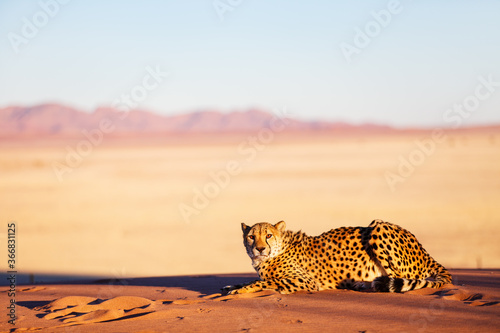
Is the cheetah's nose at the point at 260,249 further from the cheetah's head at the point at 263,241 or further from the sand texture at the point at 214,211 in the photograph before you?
the sand texture at the point at 214,211

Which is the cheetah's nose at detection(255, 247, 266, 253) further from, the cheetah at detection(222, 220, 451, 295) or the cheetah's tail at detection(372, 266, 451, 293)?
the cheetah's tail at detection(372, 266, 451, 293)

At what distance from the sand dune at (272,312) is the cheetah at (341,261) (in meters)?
0.16

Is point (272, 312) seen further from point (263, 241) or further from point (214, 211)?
point (214, 211)

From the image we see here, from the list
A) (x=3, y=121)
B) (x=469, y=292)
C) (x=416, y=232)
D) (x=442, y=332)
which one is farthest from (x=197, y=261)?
(x=3, y=121)

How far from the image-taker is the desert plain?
20.6 ft

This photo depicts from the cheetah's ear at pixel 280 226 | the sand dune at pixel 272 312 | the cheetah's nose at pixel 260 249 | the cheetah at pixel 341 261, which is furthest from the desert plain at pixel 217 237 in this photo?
the cheetah's ear at pixel 280 226

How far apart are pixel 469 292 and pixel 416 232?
23.8ft

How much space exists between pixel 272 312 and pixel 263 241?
130 centimetres

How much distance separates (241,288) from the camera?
739 cm

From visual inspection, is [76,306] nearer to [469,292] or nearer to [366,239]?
[366,239]

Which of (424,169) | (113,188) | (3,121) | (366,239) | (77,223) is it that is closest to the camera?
(366,239)

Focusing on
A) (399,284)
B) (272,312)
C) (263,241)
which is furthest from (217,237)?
(272,312)

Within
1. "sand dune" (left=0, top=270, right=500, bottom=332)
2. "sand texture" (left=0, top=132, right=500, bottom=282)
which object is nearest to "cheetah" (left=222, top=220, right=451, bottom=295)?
"sand dune" (left=0, top=270, right=500, bottom=332)

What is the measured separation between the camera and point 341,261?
7.53 metres
